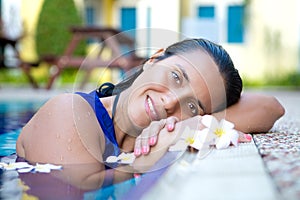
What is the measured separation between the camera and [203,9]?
1209 cm

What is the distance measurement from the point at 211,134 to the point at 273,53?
9.79 meters

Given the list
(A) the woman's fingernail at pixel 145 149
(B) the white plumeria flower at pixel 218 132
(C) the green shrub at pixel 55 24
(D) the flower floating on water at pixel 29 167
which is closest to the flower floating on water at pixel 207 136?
(B) the white plumeria flower at pixel 218 132

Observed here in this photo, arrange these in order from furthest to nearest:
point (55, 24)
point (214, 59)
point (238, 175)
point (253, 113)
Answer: point (55, 24) → point (253, 113) → point (214, 59) → point (238, 175)

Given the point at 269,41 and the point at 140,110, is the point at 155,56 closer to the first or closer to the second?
the point at 140,110

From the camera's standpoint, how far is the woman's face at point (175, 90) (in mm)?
1862

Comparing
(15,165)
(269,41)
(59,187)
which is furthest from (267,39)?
(59,187)

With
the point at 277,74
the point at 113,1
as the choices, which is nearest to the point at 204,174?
the point at 277,74

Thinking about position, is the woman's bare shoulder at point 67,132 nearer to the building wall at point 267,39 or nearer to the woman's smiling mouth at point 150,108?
the woman's smiling mouth at point 150,108

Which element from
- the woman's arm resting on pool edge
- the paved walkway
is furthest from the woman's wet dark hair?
the paved walkway

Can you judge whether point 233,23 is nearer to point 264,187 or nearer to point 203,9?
point 203,9

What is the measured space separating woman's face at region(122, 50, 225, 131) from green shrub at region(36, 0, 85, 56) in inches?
418

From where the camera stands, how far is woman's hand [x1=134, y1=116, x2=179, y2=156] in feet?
5.91

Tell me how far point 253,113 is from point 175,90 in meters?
0.59

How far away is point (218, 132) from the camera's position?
191 cm
